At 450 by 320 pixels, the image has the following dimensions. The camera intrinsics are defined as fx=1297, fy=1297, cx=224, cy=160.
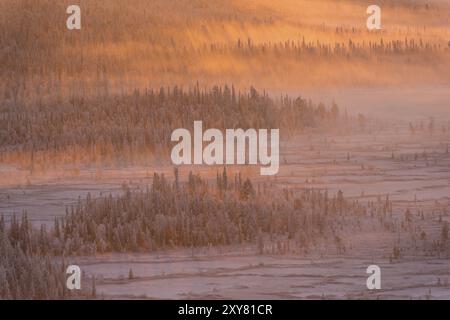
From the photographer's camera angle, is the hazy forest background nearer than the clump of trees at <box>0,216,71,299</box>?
No

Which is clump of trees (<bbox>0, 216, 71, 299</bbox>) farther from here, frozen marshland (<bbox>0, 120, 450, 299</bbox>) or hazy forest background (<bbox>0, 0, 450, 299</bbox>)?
frozen marshland (<bbox>0, 120, 450, 299</bbox>)

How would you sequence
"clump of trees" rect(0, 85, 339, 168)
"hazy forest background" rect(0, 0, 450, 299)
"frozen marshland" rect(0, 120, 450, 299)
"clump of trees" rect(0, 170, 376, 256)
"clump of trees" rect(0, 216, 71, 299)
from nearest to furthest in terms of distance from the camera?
"clump of trees" rect(0, 216, 71, 299) → "frozen marshland" rect(0, 120, 450, 299) → "hazy forest background" rect(0, 0, 450, 299) → "clump of trees" rect(0, 170, 376, 256) → "clump of trees" rect(0, 85, 339, 168)

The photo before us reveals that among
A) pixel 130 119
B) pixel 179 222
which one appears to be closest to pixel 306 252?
pixel 179 222

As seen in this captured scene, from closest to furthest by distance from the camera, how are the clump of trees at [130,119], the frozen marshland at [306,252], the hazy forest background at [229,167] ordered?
the frozen marshland at [306,252]
the hazy forest background at [229,167]
the clump of trees at [130,119]

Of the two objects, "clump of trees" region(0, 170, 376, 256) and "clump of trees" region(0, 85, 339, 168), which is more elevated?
"clump of trees" region(0, 85, 339, 168)

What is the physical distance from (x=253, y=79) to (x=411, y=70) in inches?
114

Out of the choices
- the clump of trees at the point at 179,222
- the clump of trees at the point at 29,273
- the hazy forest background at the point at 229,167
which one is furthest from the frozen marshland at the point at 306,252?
the clump of trees at the point at 29,273

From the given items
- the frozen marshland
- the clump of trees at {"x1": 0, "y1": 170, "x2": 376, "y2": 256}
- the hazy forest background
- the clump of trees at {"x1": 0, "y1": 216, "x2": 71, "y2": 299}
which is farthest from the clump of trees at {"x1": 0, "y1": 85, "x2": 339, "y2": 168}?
the clump of trees at {"x1": 0, "y1": 216, "x2": 71, "y2": 299}

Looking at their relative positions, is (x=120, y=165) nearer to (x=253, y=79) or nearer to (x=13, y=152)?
(x=13, y=152)

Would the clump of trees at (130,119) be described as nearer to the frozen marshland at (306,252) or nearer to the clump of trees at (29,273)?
the frozen marshland at (306,252)

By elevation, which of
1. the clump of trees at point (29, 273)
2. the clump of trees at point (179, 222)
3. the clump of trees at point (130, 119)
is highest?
the clump of trees at point (130, 119)

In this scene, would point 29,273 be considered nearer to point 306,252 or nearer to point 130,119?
point 306,252

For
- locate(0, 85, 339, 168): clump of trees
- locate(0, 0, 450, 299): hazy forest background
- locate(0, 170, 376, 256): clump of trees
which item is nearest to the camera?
locate(0, 0, 450, 299): hazy forest background

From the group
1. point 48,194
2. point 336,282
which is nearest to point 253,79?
point 48,194
